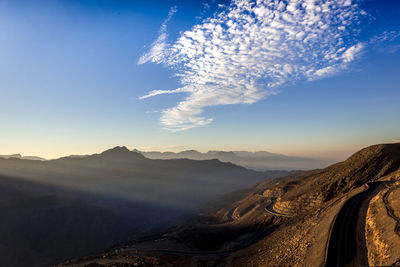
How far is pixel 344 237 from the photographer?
2730 centimetres

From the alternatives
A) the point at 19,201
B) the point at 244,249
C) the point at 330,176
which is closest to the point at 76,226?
the point at 19,201

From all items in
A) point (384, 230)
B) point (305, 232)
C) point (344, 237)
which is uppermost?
point (384, 230)

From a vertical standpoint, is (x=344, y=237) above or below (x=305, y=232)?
above

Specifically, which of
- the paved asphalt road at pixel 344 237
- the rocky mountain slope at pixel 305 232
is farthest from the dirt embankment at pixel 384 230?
the paved asphalt road at pixel 344 237

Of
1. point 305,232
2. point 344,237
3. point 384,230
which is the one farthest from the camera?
point 305,232

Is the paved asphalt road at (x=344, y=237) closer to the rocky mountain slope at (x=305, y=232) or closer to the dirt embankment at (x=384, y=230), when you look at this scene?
the rocky mountain slope at (x=305, y=232)

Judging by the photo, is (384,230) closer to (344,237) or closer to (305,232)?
(344,237)

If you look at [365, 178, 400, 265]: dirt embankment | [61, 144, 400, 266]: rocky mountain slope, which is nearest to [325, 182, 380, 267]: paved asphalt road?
[61, 144, 400, 266]: rocky mountain slope

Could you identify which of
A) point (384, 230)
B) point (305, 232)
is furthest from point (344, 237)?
point (305, 232)

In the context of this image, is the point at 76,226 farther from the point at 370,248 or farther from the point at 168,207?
the point at 370,248

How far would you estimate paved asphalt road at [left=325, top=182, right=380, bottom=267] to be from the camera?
23594 millimetres

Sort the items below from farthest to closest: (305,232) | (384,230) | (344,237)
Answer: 1. (305,232)
2. (344,237)
3. (384,230)

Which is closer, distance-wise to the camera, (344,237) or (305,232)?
(344,237)

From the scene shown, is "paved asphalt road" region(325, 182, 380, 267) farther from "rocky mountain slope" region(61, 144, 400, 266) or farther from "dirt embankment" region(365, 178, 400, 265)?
"dirt embankment" region(365, 178, 400, 265)
